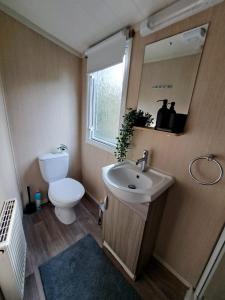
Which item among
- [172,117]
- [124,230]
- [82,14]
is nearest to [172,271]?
[124,230]

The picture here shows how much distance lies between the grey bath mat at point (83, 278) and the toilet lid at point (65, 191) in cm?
50

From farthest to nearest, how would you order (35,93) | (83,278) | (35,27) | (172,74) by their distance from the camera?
(35,93) < (35,27) < (83,278) < (172,74)

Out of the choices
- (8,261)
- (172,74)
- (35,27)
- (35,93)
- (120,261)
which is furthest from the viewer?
(35,93)

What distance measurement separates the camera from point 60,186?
176 cm

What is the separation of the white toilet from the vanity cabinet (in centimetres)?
50

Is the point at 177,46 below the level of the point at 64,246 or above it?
above

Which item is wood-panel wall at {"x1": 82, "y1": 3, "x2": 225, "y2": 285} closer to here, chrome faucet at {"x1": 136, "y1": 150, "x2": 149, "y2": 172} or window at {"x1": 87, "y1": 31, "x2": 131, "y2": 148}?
chrome faucet at {"x1": 136, "y1": 150, "x2": 149, "y2": 172}

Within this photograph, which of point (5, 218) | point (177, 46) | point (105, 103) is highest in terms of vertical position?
point (177, 46)

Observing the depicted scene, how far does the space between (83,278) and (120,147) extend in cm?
120

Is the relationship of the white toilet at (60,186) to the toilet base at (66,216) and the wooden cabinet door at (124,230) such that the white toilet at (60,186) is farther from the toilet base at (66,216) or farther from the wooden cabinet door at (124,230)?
the wooden cabinet door at (124,230)

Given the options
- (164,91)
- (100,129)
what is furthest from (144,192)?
(100,129)

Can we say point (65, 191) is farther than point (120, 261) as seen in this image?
Yes

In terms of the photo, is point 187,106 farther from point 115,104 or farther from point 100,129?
point 100,129

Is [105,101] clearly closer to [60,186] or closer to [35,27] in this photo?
[35,27]
